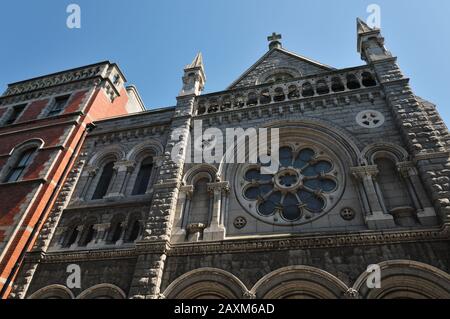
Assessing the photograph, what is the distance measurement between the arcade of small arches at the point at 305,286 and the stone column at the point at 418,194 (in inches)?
54.0

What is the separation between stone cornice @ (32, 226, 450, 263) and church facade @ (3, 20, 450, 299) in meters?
0.03

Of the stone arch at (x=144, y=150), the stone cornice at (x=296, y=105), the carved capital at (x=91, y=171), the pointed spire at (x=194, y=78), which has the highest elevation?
the pointed spire at (x=194, y=78)

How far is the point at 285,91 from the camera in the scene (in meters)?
12.7

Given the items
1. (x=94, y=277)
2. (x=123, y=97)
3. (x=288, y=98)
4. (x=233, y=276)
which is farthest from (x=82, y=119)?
(x=233, y=276)

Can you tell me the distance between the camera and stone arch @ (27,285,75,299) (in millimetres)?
9242

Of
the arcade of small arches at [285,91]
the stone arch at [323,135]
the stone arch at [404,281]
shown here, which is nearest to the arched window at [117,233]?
the stone arch at [323,135]

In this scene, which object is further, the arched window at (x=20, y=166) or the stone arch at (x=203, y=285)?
the arched window at (x=20, y=166)

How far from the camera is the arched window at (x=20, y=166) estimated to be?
44.6ft

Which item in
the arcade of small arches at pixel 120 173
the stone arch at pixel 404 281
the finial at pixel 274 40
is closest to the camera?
the stone arch at pixel 404 281

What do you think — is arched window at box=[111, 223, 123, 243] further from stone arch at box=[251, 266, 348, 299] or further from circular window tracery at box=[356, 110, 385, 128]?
circular window tracery at box=[356, 110, 385, 128]

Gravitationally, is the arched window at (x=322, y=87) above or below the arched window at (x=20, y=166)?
above

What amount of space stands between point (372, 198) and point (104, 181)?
10.3 m

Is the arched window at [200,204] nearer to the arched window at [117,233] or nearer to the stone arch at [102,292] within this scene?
the arched window at [117,233]
